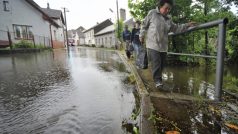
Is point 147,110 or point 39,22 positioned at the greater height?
point 39,22

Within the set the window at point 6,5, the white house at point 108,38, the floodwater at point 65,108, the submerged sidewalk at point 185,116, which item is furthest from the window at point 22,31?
the submerged sidewalk at point 185,116

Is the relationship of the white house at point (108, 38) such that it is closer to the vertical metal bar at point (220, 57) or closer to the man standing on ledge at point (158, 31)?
the man standing on ledge at point (158, 31)

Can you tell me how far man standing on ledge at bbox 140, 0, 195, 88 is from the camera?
3391mm

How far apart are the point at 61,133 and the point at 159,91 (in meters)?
1.86

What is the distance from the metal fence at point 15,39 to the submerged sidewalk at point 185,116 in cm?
1628

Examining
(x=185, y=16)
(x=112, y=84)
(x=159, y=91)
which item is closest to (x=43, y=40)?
(x=185, y=16)

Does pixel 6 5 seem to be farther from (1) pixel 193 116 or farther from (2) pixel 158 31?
(1) pixel 193 116

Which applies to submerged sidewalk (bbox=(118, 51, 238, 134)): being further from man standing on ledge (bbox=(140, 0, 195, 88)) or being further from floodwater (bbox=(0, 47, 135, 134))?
man standing on ledge (bbox=(140, 0, 195, 88))

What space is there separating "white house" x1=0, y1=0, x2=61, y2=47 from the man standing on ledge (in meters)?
19.1

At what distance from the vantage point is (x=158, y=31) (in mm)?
3396

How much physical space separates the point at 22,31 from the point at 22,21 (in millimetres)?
1292

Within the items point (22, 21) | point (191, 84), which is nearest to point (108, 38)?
point (22, 21)

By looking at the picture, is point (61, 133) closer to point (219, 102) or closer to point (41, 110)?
point (41, 110)

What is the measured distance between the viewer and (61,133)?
2096 mm
